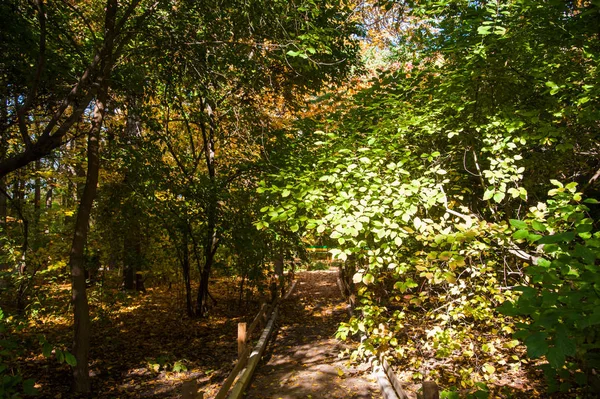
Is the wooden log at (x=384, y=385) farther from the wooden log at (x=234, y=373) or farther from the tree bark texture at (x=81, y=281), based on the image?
the tree bark texture at (x=81, y=281)

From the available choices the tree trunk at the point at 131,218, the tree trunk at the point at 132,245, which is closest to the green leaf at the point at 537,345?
the tree trunk at the point at 131,218

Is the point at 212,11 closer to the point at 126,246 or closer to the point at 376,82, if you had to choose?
the point at 376,82

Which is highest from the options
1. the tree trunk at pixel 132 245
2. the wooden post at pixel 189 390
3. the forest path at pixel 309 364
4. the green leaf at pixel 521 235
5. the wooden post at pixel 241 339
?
the tree trunk at pixel 132 245

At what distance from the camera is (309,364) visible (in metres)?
7.86

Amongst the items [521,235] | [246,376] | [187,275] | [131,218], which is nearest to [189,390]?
[246,376]

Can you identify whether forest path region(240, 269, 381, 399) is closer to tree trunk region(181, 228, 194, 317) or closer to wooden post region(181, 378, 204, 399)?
wooden post region(181, 378, 204, 399)

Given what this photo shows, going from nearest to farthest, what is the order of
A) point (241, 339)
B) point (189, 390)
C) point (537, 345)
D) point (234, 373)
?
1. point (537, 345)
2. point (189, 390)
3. point (234, 373)
4. point (241, 339)

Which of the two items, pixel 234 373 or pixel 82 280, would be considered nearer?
pixel 234 373

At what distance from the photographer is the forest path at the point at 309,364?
6250 millimetres

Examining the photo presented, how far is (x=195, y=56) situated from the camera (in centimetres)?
686

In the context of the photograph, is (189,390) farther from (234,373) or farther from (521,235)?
(521,235)

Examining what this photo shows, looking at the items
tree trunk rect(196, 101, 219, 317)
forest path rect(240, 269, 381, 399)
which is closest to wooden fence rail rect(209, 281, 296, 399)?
forest path rect(240, 269, 381, 399)

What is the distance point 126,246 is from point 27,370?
13.3 ft

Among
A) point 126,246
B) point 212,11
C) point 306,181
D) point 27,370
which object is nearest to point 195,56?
point 212,11
